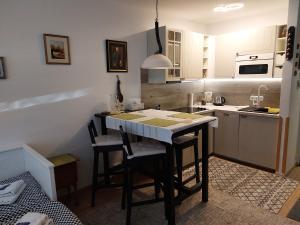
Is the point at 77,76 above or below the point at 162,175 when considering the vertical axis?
above

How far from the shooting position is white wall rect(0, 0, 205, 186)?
217 centimetres

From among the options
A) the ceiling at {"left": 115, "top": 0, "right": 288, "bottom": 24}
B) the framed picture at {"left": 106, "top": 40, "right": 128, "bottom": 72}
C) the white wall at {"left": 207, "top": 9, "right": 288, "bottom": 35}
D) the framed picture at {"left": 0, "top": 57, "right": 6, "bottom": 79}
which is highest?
the ceiling at {"left": 115, "top": 0, "right": 288, "bottom": 24}

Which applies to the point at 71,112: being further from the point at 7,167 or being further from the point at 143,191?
the point at 143,191

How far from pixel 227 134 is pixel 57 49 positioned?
284 centimetres

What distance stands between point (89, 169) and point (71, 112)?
0.82m

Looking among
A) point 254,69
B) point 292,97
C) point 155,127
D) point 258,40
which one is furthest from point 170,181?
point 258,40

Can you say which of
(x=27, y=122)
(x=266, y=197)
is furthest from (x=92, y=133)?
(x=266, y=197)

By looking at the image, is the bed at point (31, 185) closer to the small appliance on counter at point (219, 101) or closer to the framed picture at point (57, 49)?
the framed picture at point (57, 49)

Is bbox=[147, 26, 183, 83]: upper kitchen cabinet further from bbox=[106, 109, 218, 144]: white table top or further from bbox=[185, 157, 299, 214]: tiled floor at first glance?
bbox=[185, 157, 299, 214]: tiled floor

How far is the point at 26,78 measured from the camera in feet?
7.39

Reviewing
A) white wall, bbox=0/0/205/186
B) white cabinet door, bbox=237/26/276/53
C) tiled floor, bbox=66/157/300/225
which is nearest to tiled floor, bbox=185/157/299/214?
tiled floor, bbox=66/157/300/225

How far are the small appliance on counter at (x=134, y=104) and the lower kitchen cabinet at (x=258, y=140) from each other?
1.62 metres

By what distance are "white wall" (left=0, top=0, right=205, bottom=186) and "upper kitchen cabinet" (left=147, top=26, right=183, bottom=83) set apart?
23 centimetres

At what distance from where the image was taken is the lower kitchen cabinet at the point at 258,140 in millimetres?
3106
